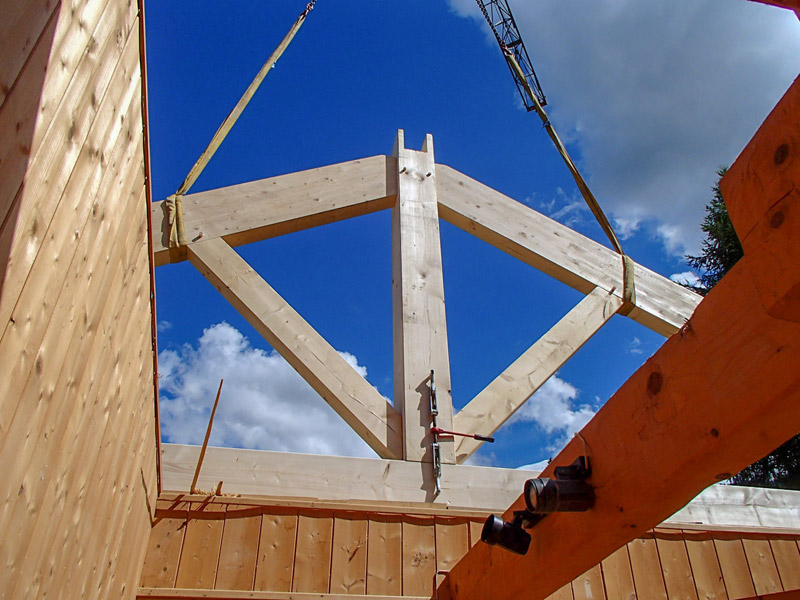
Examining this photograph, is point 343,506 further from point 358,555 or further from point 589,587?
point 589,587

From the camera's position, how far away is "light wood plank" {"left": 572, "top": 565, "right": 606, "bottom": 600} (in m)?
2.48

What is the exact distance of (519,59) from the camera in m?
14.1

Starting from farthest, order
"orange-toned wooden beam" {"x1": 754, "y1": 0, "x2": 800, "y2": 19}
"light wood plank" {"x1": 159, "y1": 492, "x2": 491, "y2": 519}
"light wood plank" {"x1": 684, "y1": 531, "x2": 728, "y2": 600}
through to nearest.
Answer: "light wood plank" {"x1": 684, "y1": 531, "x2": 728, "y2": 600}
"light wood plank" {"x1": 159, "y1": 492, "x2": 491, "y2": 519}
"orange-toned wooden beam" {"x1": 754, "y1": 0, "x2": 800, "y2": 19}

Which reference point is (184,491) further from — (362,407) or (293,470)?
(362,407)

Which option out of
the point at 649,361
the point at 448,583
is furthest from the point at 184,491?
the point at 649,361

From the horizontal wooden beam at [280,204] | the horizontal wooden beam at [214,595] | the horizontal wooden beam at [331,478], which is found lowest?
the horizontal wooden beam at [214,595]

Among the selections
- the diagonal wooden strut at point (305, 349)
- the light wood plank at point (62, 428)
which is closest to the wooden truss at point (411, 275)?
the diagonal wooden strut at point (305, 349)

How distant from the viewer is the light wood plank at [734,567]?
2717 mm

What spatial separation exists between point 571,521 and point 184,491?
174cm

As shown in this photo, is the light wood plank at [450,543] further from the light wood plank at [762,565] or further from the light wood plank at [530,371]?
the light wood plank at [762,565]

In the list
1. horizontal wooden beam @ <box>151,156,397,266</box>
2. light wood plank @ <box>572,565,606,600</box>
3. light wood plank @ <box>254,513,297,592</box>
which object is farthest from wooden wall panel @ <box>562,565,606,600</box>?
horizontal wooden beam @ <box>151,156,397,266</box>

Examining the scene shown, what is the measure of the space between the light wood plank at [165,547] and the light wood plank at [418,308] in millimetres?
976

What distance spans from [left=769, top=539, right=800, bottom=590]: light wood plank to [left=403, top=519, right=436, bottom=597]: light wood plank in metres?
1.71

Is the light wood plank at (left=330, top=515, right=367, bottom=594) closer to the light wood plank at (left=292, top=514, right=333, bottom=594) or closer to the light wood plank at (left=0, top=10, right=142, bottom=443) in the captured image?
the light wood plank at (left=292, top=514, right=333, bottom=594)
